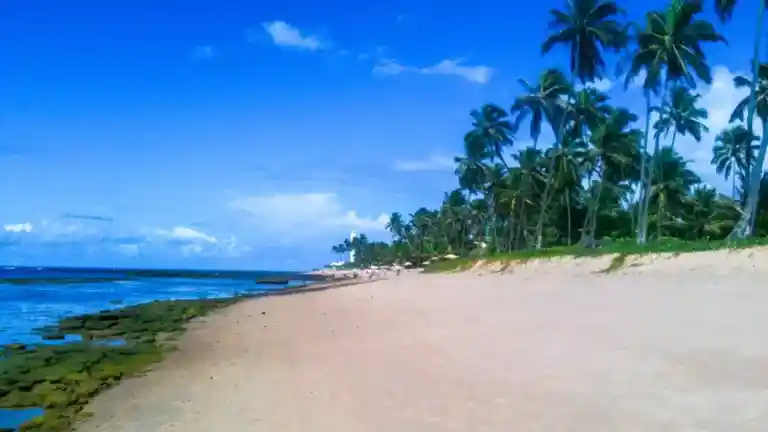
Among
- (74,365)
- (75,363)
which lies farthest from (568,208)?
(74,365)

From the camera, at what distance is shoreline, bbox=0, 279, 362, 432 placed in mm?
9094

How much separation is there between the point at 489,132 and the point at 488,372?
49.9 metres

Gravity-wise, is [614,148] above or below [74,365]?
above

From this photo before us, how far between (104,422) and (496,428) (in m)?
4.83

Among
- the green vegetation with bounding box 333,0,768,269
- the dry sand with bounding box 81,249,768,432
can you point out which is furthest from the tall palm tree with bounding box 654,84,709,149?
the dry sand with bounding box 81,249,768,432

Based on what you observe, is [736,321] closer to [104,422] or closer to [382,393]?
[382,393]

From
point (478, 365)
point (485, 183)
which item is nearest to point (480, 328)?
point (478, 365)

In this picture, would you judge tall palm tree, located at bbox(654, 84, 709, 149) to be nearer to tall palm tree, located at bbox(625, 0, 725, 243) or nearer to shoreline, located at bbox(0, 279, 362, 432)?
tall palm tree, located at bbox(625, 0, 725, 243)

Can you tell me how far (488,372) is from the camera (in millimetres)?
8633

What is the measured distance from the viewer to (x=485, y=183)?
204 ft

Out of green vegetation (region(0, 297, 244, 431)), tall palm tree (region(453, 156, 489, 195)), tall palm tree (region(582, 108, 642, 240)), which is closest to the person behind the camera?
green vegetation (region(0, 297, 244, 431))

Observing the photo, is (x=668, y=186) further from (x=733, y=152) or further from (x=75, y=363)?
(x=75, y=363)

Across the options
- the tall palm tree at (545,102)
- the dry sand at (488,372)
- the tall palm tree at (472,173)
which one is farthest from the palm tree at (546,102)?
the dry sand at (488,372)

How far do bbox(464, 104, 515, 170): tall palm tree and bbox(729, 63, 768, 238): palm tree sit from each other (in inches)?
825
